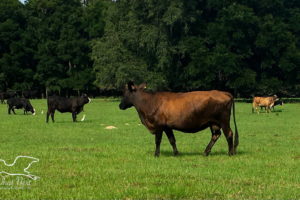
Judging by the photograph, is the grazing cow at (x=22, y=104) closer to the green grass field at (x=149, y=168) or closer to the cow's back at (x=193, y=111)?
the green grass field at (x=149, y=168)

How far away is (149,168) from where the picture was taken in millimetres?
11164

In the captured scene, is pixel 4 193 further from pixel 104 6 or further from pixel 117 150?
pixel 104 6

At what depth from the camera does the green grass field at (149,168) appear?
28.2 ft

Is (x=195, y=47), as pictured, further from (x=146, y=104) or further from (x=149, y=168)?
(x=149, y=168)

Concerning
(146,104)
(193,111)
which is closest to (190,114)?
(193,111)

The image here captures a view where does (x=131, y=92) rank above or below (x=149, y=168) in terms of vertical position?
above

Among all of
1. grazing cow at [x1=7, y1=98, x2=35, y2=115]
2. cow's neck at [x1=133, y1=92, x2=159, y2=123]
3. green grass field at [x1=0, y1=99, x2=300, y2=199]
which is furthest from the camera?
grazing cow at [x1=7, y1=98, x2=35, y2=115]

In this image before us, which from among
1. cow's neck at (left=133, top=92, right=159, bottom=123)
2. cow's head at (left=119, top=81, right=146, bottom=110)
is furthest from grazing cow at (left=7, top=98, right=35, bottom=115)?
cow's neck at (left=133, top=92, right=159, bottom=123)

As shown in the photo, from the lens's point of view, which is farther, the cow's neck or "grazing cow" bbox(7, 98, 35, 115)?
"grazing cow" bbox(7, 98, 35, 115)

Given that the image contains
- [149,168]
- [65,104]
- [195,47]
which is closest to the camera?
[149,168]

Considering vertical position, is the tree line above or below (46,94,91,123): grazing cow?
above

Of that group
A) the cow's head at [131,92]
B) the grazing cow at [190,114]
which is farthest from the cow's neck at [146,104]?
the cow's head at [131,92]

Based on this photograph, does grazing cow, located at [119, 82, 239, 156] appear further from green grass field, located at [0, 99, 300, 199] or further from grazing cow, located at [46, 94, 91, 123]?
grazing cow, located at [46, 94, 91, 123]

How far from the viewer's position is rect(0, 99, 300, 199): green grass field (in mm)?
8586
